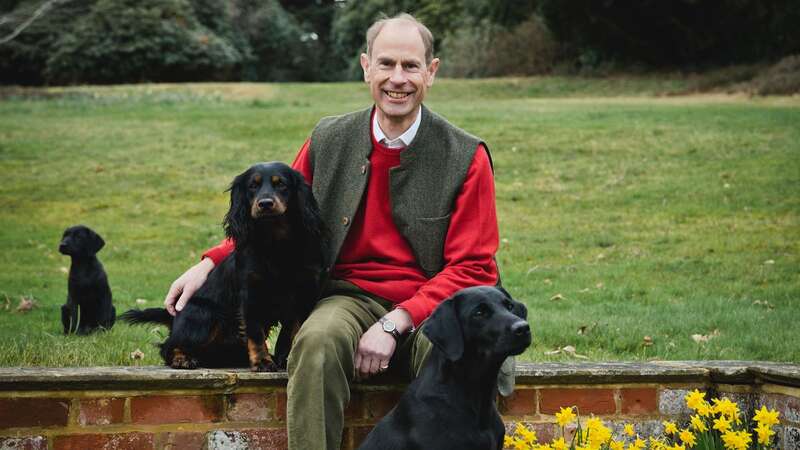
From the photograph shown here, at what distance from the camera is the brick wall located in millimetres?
3178

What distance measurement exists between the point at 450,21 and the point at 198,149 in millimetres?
19507

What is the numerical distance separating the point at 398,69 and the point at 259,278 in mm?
980

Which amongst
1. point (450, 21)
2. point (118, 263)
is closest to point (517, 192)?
point (118, 263)

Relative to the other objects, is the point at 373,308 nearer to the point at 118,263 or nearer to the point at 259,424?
the point at 259,424

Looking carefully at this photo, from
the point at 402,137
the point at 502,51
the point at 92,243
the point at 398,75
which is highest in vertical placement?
the point at 398,75

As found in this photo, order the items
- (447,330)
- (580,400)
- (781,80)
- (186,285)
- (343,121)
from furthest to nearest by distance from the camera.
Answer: (781,80)
(343,121)
(186,285)
(580,400)
(447,330)

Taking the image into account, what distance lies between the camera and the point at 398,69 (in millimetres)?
3473

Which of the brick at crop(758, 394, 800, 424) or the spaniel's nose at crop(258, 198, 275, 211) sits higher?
the spaniel's nose at crop(258, 198, 275, 211)

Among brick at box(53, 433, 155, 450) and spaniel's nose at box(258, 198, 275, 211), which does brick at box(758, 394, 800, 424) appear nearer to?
spaniel's nose at box(258, 198, 275, 211)

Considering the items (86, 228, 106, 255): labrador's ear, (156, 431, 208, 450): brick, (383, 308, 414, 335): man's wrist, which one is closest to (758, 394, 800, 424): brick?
(383, 308, 414, 335): man's wrist

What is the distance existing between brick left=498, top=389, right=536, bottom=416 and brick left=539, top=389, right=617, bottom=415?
0.13 feet

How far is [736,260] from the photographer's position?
337 inches

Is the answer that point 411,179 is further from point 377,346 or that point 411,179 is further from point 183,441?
point 183,441

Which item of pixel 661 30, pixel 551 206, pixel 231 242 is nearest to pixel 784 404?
pixel 231 242
